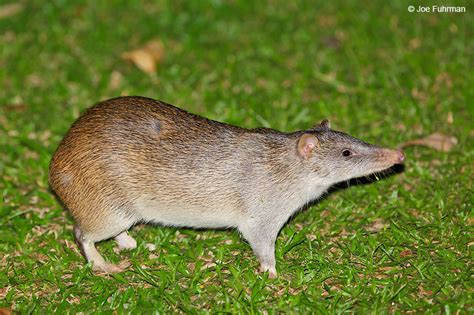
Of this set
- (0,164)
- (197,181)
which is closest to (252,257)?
(197,181)

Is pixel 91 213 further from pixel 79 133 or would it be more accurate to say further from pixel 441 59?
pixel 441 59

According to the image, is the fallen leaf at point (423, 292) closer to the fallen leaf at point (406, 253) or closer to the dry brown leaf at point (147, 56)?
the fallen leaf at point (406, 253)

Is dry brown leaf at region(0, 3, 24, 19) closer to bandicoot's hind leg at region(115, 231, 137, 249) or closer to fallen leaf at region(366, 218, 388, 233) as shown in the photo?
bandicoot's hind leg at region(115, 231, 137, 249)

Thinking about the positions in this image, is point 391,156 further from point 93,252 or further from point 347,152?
point 93,252

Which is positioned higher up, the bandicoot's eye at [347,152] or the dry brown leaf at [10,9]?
the dry brown leaf at [10,9]

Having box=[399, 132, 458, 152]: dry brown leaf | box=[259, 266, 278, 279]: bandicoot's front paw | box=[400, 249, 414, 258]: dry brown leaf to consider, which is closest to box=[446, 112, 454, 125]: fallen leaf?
box=[399, 132, 458, 152]: dry brown leaf

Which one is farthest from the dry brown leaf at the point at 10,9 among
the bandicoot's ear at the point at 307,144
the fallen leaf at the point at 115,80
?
the bandicoot's ear at the point at 307,144
